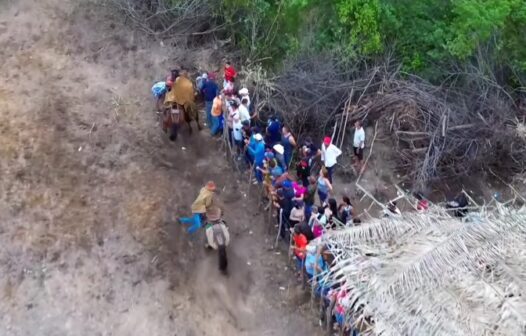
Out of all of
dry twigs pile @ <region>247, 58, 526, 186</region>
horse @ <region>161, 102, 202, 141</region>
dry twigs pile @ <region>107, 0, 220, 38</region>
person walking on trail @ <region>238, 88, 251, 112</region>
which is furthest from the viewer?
dry twigs pile @ <region>107, 0, 220, 38</region>

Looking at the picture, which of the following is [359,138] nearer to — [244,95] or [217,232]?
[244,95]

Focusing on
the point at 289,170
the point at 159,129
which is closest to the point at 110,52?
the point at 159,129

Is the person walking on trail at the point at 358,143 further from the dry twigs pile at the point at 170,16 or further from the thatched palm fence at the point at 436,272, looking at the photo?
the dry twigs pile at the point at 170,16

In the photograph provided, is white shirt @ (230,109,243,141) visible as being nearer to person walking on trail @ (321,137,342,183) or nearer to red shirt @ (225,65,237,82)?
red shirt @ (225,65,237,82)

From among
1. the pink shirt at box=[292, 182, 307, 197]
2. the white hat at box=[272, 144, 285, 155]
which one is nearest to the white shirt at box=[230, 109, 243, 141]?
the white hat at box=[272, 144, 285, 155]

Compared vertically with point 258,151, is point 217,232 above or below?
below

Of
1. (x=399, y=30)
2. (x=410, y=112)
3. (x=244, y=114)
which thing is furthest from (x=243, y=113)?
(x=399, y=30)

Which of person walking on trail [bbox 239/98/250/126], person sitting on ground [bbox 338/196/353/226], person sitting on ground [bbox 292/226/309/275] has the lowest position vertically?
person sitting on ground [bbox 292/226/309/275]

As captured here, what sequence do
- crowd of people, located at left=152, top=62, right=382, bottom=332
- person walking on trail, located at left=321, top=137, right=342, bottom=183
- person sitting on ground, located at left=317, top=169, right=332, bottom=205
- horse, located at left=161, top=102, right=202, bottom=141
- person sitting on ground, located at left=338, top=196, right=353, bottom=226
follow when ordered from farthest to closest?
horse, located at left=161, top=102, right=202, bottom=141, person walking on trail, located at left=321, top=137, right=342, bottom=183, person sitting on ground, located at left=317, top=169, right=332, bottom=205, person sitting on ground, located at left=338, top=196, right=353, bottom=226, crowd of people, located at left=152, top=62, right=382, bottom=332
